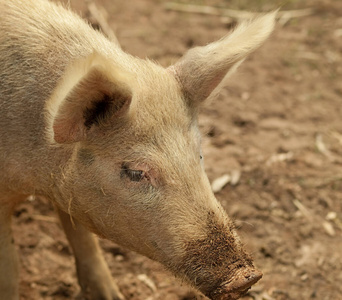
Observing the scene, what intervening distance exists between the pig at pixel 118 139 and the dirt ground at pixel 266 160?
424mm

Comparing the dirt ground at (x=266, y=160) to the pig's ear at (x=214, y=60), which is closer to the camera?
the pig's ear at (x=214, y=60)

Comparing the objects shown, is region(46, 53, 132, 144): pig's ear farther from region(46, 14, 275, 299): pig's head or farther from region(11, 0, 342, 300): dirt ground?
region(11, 0, 342, 300): dirt ground

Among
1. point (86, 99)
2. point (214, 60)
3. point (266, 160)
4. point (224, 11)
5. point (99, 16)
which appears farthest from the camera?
point (224, 11)

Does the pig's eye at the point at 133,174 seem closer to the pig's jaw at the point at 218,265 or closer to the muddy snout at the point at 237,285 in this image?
the pig's jaw at the point at 218,265

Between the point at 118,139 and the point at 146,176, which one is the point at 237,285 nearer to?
the point at 146,176

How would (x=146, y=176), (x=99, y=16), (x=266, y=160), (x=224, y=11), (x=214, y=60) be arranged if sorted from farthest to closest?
(x=224, y=11) < (x=99, y=16) < (x=266, y=160) < (x=214, y=60) < (x=146, y=176)

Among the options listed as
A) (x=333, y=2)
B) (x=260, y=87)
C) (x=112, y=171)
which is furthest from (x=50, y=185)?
(x=333, y=2)

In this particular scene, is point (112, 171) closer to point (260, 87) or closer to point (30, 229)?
point (30, 229)

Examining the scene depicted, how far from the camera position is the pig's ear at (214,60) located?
146 inches

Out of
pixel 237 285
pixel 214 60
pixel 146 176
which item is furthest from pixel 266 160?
pixel 237 285

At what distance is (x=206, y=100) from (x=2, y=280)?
1893mm

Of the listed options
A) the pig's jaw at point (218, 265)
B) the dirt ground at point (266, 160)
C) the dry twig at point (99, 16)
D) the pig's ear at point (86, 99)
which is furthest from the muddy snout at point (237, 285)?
the dry twig at point (99, 16)

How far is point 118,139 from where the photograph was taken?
11.1ft

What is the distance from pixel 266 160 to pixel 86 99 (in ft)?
10.4
